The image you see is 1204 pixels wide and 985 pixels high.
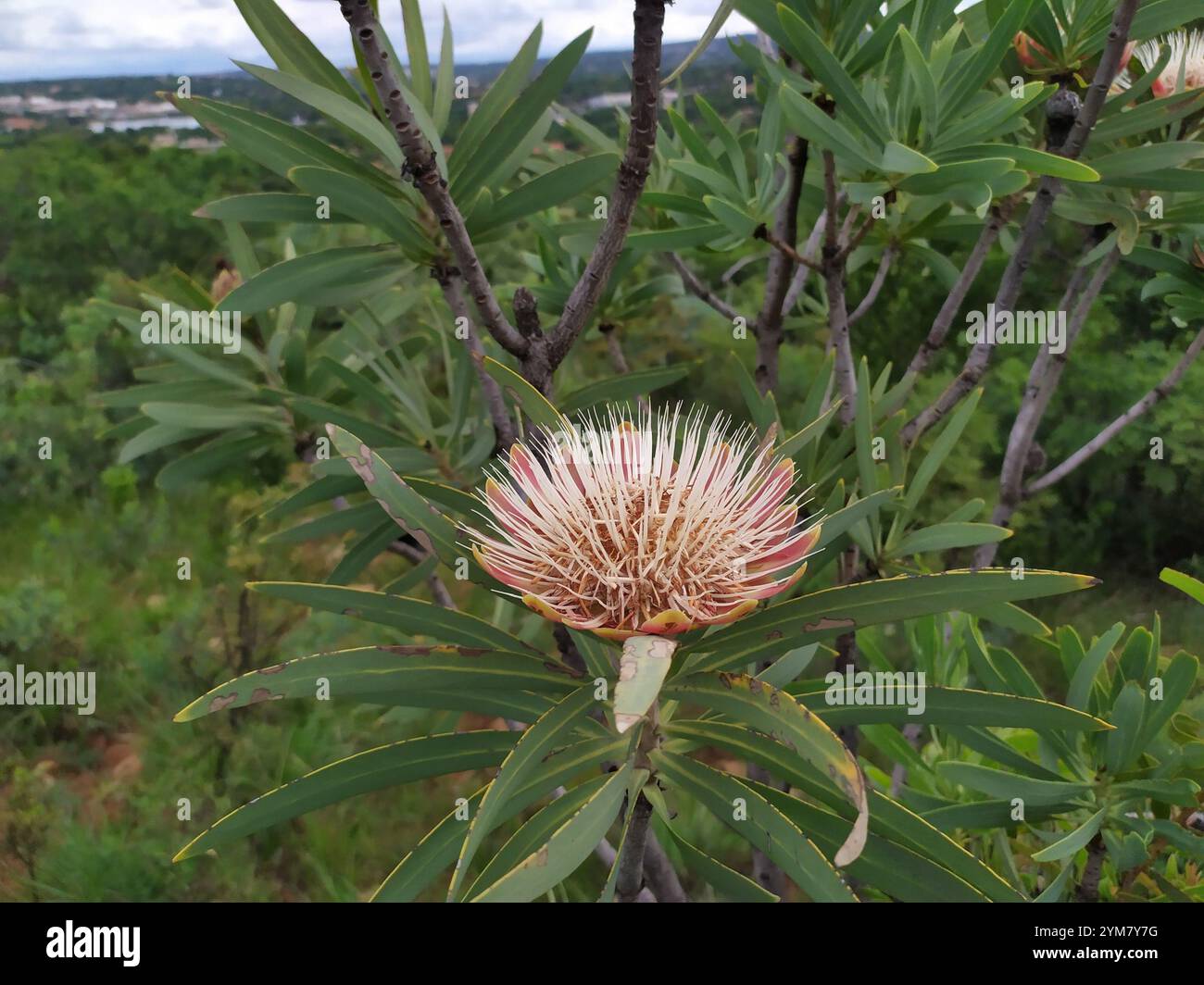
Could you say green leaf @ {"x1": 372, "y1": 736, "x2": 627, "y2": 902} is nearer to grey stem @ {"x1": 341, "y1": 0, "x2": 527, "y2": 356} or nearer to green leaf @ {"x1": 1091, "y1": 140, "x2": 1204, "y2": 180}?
grey stem @ {"x1": 341, "y1": 0, "x2": 527, "y2": 356}

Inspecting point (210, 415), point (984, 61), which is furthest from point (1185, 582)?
point (210, 415)

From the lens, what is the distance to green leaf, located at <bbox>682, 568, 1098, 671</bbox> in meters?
0.55

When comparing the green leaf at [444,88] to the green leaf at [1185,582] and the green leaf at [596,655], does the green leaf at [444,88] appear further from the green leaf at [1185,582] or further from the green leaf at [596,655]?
the green leaf at [1185,582]

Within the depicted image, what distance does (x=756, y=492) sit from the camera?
685mm

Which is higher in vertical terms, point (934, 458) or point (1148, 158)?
point (1148, 158)

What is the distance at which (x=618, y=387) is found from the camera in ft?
3.42

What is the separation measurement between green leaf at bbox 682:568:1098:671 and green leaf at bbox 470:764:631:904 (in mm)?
109

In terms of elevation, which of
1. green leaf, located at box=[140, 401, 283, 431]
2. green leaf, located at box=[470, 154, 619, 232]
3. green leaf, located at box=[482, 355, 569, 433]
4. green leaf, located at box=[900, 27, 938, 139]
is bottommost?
green leaf, located at box=[140, 401, 283, 431]

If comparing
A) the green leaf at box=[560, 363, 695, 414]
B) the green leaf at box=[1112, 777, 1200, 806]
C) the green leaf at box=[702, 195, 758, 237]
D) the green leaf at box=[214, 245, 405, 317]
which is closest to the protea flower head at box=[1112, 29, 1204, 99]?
the green leaf at box=[702, 195, 758, 237]

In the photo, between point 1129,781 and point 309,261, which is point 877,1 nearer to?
point 309,261

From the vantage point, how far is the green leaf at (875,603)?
55 centimetres

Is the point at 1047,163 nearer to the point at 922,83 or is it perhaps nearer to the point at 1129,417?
the point at 922,83

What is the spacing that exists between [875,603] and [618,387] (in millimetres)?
526
